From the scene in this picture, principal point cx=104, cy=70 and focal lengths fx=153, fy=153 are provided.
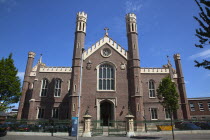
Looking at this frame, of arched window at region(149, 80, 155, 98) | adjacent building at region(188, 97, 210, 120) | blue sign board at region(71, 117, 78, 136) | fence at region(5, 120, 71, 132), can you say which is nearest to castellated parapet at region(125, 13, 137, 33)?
arched window at region(149, 80, 155, 98)

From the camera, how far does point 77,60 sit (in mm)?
26391

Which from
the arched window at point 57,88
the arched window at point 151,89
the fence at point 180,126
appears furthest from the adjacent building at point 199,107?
the arched window at point 57,88

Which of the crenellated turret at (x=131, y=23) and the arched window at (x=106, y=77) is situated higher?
the crenellated turret at (x=131, y=23)

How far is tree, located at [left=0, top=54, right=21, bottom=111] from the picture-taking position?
82.7ft

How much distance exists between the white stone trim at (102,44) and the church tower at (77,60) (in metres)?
1.43

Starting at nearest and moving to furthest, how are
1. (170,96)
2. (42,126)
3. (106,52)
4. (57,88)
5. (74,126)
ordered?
(74,126) → (170,96) → (42,126) → (106,52) → (57,88)

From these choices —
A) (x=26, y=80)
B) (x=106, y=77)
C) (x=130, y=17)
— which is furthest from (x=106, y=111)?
(x=130, y=17)

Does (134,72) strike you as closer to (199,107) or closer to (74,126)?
(74,126)

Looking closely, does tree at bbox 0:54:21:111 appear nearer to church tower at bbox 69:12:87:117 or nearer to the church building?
the church building

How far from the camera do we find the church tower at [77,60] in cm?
2373

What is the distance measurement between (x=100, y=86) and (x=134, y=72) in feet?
20.6

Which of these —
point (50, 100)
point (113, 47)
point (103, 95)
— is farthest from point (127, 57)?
point (50, 100)

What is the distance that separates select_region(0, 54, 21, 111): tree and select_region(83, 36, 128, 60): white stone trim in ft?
41.7

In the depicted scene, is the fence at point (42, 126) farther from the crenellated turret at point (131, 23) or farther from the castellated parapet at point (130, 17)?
the castellated parapet at point (130, 17)
